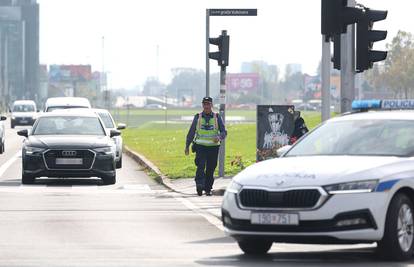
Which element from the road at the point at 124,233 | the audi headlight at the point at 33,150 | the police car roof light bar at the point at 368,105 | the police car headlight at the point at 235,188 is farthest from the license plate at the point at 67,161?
the police car headlight at the point at 235,188

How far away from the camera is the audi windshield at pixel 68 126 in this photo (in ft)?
95.6

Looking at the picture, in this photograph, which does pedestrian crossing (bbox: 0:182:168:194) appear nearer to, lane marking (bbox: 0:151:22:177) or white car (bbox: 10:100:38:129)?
lane marking (bbox: 0:151:22:177)

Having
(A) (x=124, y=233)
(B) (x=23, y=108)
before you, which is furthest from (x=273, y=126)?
(B) (x=23, y=108)

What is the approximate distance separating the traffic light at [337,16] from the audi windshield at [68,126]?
1131 cm

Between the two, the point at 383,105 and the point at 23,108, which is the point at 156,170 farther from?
the point at 23,108

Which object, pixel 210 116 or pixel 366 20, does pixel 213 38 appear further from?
pixel 366 20

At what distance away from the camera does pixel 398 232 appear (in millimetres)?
12883

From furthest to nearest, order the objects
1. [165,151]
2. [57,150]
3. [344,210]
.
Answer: [165,151], [57,150], [344,210]

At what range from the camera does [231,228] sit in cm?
1338

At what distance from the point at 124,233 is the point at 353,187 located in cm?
445

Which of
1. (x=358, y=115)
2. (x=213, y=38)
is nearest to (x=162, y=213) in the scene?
(x=358, y=115)

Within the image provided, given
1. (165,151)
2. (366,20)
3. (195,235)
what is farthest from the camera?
(165,151)

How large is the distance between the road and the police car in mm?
280

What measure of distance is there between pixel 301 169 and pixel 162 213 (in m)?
7.28
